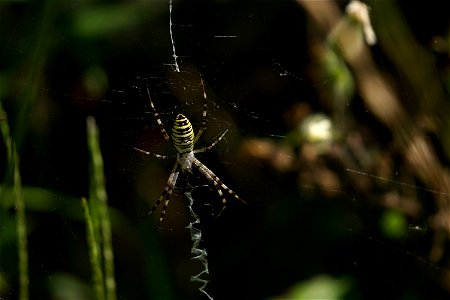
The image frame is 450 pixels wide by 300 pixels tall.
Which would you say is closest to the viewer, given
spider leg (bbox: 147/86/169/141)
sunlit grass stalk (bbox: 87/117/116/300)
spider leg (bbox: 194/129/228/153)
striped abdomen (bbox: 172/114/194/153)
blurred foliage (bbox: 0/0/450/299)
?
sunlit grass stalk (bbox: 87/117/116/300)

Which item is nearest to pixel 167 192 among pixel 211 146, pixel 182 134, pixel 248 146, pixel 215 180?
pixel 215 180

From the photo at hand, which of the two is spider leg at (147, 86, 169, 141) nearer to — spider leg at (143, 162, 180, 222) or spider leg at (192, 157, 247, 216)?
spider leg at (143, 162, 180, 222)

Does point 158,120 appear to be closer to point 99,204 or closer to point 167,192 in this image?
point 167,192

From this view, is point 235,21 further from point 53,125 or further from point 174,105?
point 53,125

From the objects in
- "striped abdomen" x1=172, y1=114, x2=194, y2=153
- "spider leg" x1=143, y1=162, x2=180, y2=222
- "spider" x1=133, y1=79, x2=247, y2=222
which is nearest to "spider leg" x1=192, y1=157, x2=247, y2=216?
"spider" x1=133, y1=79, x2=247, y2=222

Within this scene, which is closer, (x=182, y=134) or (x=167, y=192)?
(x=182, y=134)

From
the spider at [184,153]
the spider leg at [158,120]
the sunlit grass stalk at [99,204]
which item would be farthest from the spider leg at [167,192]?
the sunlit grass stalk at [99,204]

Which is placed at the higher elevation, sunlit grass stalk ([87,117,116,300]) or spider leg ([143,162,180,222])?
sunlit grass stalk ([87,117,116,300])
